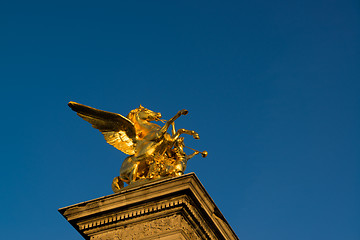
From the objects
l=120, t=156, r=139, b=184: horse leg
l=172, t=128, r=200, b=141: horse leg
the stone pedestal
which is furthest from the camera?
l=172, t=128, r=200, b=141: horse leg

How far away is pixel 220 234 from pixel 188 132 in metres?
2.35

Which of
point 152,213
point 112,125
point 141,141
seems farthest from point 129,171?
point 152,213

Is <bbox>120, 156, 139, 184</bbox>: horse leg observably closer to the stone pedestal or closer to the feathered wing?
the feathered wing

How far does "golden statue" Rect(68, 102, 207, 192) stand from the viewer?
11.8 meters

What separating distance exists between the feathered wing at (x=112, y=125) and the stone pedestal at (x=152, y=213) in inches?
64.6

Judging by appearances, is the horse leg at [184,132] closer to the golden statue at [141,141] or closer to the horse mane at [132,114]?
the golden statue at [141,141]

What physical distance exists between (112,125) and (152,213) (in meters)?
2.76

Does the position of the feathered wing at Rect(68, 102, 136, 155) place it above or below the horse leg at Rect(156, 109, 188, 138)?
above

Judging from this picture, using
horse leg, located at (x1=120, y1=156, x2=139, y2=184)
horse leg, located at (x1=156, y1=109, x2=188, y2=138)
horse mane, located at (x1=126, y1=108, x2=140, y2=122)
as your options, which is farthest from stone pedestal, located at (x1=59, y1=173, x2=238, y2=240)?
horse mane, located at (x1=126, y1=108, x2=140, y2=122)

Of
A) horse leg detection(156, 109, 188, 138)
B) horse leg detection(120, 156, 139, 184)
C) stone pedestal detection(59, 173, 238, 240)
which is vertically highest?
horse leg detection(156, 109, 188, 138)

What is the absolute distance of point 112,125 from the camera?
1254 cm

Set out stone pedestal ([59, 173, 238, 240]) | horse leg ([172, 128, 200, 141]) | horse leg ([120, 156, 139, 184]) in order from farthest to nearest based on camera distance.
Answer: horse leg ([172, 128, 200, 141]) < horse leg ([120, 156, 139, 184]) < stone pedestal ([59, 173, 238, 240])

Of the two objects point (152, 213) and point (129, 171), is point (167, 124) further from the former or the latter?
point (152, 213)

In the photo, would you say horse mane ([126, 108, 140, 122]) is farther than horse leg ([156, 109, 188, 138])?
Yes
